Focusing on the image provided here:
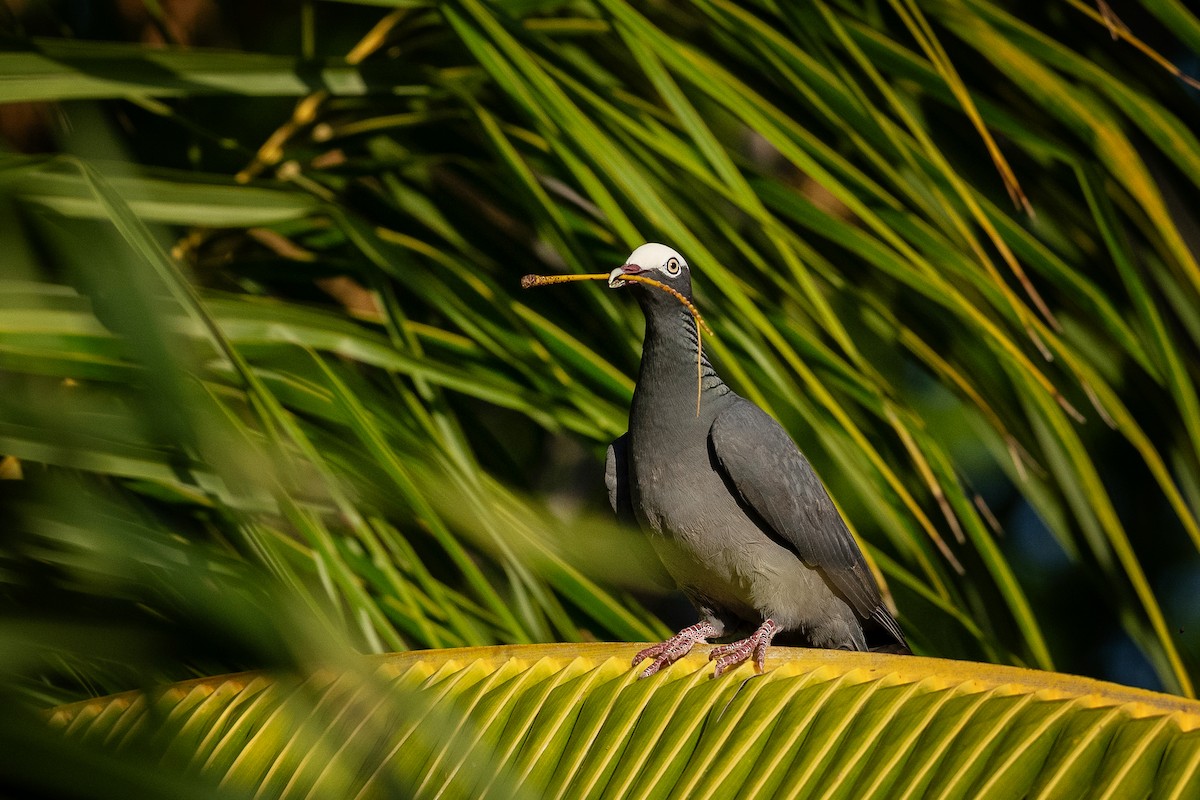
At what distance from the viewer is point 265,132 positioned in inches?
94.7

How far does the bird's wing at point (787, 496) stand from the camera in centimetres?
190

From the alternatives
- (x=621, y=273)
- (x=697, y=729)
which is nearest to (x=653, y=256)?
(x=621, y=273)

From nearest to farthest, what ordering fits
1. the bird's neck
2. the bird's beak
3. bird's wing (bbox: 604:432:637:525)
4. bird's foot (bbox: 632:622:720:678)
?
bird's foot (bbox: 632:622:720:678)
the bird's beak
the bird's neck
bird's wing (bbox: 604:432:637:525)

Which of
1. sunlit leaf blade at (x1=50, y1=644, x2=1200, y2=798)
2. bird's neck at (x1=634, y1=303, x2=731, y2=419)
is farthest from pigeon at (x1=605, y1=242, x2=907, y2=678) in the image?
sunlit leaf blade at (x1=50, y1=644, x2=1200, y2=798)

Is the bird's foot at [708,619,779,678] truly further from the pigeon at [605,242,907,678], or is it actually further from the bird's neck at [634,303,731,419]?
the bird's neck at [634,303,731,419]

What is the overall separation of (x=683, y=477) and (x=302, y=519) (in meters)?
0.89

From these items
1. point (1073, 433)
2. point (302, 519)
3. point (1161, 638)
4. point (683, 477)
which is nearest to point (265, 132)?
point (683, 477)

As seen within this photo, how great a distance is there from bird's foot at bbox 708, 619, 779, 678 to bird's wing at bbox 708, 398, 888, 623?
0.20 m

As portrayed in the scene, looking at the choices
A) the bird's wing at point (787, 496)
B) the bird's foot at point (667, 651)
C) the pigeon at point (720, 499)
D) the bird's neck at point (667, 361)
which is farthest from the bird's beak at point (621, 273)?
the bird's foot at point (667, 651)

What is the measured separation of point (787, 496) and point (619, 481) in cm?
30

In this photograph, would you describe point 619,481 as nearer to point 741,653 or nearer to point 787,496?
point 787,496

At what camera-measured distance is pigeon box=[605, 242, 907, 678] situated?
1844 millimetres

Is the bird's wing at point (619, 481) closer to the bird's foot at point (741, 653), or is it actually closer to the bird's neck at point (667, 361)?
the bird's neck at point (667, 361)

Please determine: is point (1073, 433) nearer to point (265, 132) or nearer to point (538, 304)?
point (538, 304)
